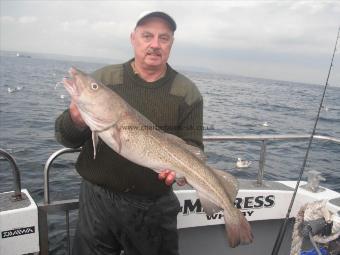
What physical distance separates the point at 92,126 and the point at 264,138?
2650mm

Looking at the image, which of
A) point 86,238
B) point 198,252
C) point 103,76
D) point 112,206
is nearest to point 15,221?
point 86,238

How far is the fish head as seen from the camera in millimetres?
3006

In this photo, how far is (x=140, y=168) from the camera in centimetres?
349

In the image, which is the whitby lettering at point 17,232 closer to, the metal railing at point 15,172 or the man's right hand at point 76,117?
the metal railing at point 15,172

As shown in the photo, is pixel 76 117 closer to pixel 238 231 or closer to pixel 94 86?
pixel 94 86

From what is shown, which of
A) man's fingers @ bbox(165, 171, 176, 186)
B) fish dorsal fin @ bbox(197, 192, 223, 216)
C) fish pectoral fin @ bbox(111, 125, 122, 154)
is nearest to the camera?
fish pectoral fin @ bbox(111, 125, 122, 154)

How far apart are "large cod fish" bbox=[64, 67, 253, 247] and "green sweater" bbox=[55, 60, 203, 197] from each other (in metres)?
0.28

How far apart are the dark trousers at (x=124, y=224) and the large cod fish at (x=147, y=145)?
0.45m

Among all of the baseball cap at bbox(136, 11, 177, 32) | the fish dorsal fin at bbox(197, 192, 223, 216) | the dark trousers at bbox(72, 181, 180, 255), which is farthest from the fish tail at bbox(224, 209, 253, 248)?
the baseball cap at bbox(136, 11, 177, 32)

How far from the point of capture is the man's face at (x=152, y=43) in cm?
349

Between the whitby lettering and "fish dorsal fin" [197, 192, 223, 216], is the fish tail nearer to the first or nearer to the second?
"fish dorsal fin" [197, 192, 223, 216]

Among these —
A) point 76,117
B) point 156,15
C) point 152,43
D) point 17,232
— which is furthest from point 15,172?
point 156,15

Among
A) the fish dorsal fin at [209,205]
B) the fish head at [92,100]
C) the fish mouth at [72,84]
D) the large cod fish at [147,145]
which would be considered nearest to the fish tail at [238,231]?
the large cod fish at [147,145]

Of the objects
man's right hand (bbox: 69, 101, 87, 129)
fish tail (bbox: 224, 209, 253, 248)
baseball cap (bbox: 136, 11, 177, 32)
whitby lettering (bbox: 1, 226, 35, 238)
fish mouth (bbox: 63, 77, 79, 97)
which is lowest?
whitby lettering (bbox: 1, 226, 35, 238)
